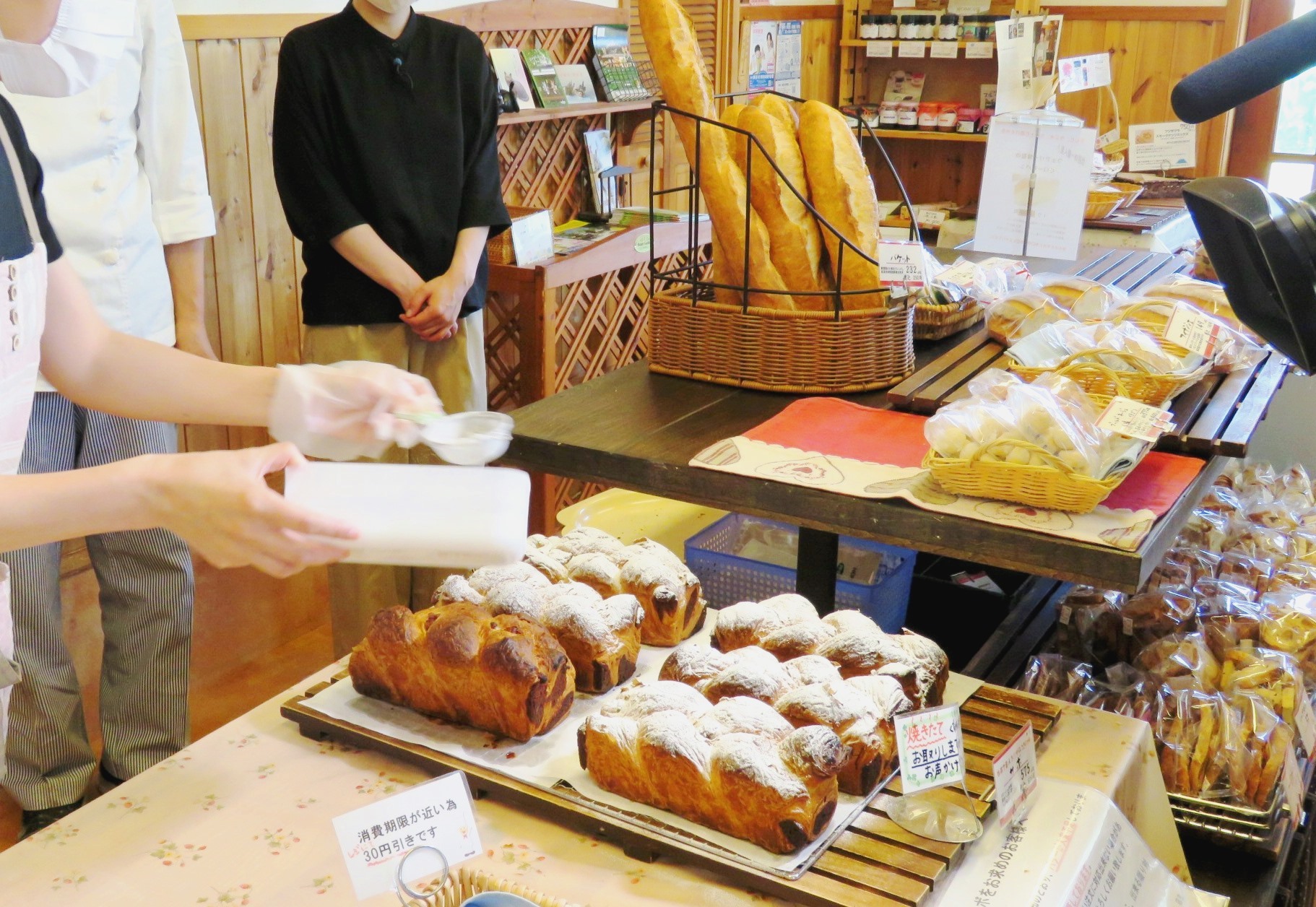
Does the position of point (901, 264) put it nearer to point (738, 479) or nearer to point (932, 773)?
point (738, 479)

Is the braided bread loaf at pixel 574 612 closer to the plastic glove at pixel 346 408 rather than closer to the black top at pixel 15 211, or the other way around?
the plastic glove at pixel 346 408

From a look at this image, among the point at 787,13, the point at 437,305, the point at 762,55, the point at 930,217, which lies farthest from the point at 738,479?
the point at 787,13

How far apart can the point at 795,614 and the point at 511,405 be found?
7.70 ft

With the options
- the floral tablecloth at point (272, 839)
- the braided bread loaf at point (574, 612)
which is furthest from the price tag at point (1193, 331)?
the braided bread loaf at point (574, 612)

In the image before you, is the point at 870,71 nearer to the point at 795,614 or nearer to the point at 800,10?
the point at 800,10

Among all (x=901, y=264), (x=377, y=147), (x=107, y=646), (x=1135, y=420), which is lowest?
(x=107, y=646)

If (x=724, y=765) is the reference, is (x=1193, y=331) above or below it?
above

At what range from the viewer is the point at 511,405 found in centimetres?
365

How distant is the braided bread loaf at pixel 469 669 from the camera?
4.01 ft

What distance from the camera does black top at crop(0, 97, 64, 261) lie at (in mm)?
1176

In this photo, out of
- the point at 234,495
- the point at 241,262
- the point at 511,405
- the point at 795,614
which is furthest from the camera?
the point at 511,405

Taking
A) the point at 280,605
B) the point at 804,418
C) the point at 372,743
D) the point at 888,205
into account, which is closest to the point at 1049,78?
the point at 888,205

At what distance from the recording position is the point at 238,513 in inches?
36.4

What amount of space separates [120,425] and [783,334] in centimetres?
117
